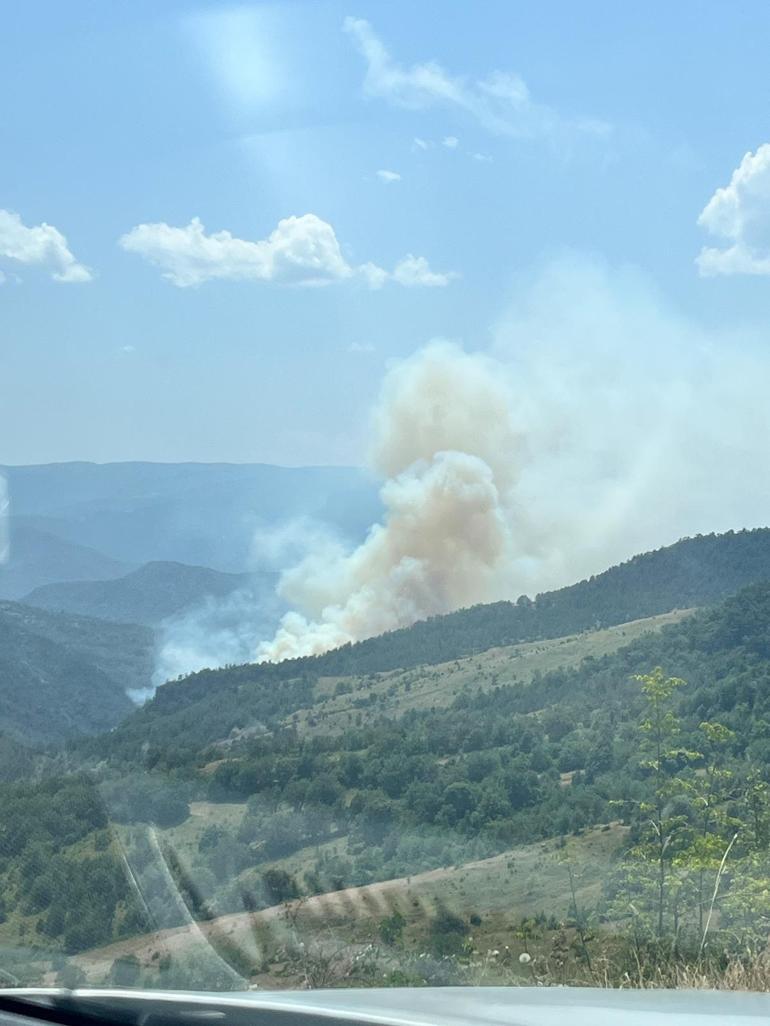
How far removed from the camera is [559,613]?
1515 inches

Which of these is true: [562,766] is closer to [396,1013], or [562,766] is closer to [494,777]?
[494,777]

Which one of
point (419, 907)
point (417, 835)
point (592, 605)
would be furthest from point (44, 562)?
point (419, 907)

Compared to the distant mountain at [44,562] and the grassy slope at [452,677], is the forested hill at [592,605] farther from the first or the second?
the distant mountain at [44,562]

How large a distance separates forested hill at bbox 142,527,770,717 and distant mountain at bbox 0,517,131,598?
37.7 meters

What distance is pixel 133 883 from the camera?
7.07m

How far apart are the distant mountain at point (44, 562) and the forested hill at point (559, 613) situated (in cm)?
3769

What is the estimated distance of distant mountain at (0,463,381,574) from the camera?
118500mm

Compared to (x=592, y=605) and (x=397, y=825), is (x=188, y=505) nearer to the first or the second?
(x=592, y=605)

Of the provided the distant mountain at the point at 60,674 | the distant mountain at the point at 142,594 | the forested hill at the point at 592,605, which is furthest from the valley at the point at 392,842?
the distant mountain at the point at 142,594

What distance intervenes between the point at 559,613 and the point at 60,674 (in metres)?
17.7

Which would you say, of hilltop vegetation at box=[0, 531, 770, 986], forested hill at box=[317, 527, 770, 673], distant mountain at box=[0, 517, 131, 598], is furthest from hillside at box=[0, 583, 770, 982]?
distant mountain at box=[0, 517, 131, 598]

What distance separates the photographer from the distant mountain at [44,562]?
249ft

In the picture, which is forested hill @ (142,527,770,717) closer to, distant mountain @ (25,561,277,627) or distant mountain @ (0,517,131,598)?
distant mountain @ (25,561,277,627)

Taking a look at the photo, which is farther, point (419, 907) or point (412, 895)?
point (412, 895)
